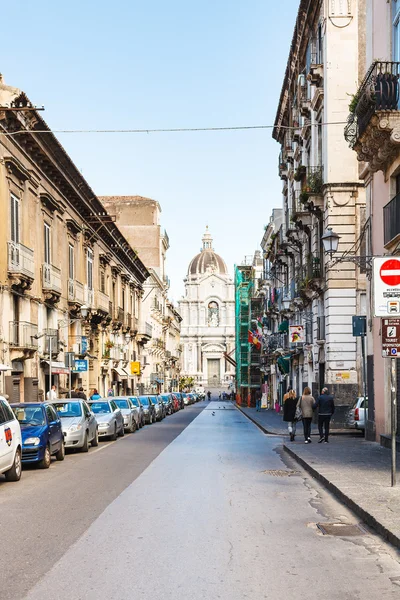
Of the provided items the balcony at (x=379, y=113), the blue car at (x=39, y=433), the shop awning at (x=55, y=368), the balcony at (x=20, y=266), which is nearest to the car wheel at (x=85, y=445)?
the blue car at (x=39, y=433)

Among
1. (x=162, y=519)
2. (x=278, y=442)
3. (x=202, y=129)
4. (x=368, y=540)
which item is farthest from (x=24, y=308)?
(x=368, y=540)

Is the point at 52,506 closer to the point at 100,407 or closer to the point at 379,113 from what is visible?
the point at 379,113

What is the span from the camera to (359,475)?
15.0 metres

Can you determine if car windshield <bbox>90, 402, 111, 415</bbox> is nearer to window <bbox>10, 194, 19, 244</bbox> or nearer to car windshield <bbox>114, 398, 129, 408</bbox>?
car windshield <bbox>114, 398, 129, 408</bbox>

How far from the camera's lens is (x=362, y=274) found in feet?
104

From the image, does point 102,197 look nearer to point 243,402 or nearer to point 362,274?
point 243,402

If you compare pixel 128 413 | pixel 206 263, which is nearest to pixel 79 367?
pixel 128 413

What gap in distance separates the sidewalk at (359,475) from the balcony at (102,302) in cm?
2326

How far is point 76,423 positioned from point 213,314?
148739 mm

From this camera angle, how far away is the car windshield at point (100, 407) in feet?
96.3

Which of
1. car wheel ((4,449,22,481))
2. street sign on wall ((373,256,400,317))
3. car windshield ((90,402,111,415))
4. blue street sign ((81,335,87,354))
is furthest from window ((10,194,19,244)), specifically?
street sign on wall ((373,256,400,317))

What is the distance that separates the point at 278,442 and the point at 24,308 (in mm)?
10508

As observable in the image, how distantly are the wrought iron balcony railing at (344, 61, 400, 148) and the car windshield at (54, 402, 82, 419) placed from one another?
10.3 metres

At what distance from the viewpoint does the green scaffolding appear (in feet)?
281
